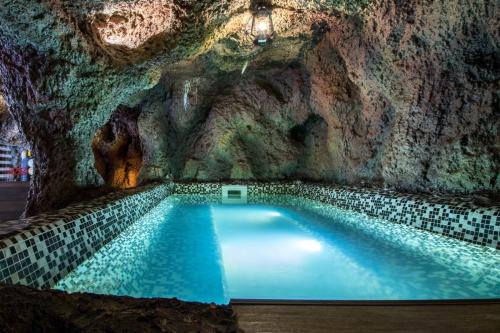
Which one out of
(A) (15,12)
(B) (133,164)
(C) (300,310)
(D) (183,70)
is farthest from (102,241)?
(B) (133,164)

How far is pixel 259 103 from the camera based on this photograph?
10.9 meters

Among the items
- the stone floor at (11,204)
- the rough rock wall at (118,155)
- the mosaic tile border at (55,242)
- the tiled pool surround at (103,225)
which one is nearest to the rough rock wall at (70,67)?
the stone floor at (11,204)

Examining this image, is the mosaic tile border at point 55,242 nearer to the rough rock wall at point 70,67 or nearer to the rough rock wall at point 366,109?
the rough rock wall at point 70,67

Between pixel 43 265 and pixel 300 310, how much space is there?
215cm

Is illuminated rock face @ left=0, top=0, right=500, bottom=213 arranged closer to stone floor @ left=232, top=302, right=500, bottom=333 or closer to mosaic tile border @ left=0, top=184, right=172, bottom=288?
mosaic tile border @ left=0, top=184, right=172, bottom=288

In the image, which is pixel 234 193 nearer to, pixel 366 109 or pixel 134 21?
pixel 366 109

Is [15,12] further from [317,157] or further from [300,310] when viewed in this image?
[317,157]

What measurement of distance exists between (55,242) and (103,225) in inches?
46.7

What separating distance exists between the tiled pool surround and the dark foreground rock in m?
0.99

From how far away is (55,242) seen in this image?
9.54 ft

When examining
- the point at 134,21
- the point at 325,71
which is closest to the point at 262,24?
the point at 134,21

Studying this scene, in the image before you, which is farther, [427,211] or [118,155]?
[118,155]

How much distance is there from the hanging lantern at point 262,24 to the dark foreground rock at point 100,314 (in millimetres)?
6076

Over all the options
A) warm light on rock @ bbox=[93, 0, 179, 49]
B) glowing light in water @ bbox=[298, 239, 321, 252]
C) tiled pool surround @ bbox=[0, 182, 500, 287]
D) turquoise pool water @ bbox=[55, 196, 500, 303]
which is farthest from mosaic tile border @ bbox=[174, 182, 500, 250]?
warm light on rock @ bbox=[93, 0, 179, 49]
